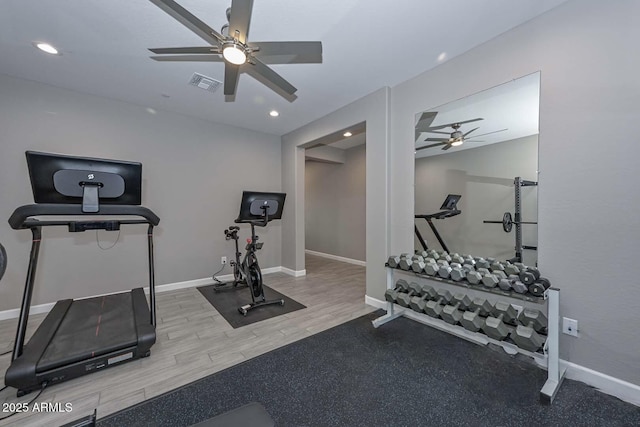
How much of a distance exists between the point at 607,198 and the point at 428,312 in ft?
5.06

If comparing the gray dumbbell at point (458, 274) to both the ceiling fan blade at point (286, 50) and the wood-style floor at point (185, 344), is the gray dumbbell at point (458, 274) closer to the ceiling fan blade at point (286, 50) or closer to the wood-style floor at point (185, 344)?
the wood-style floor at point (185, 344)

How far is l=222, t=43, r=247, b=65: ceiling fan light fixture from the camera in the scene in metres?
1.90

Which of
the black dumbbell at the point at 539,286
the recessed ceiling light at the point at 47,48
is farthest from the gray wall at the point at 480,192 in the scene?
the recessed ceiling light at the point at 47,48

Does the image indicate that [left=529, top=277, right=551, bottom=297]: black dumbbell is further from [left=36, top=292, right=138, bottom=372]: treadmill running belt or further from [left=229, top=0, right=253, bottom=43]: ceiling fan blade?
[left=36, top=292, right=138, bottom=372]: treadmill running belt

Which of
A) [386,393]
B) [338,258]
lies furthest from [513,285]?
[338,258]

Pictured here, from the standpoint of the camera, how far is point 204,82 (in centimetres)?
304

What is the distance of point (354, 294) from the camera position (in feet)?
12.3

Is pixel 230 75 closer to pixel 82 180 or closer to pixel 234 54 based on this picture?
pixel 234 54

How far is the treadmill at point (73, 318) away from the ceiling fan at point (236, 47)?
1.11 meters

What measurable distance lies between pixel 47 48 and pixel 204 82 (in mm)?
1373

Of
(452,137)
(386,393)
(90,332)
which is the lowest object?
(386,393)

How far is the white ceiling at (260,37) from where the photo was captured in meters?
1.94

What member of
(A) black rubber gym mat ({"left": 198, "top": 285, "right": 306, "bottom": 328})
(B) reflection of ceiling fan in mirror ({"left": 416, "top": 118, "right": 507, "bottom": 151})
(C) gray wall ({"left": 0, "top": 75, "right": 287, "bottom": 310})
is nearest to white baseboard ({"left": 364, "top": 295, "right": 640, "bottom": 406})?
(B) reflection of ceiling fan in mirror ({"left": 416, "top": 118, "right": 507, "bottom": 151})

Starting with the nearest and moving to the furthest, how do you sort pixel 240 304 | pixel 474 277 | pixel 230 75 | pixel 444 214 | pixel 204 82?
1. pixel 474 277
2. pixel 230 75
3. pixel 444 214
4. pixel 204 82
5. pixel 240 304
